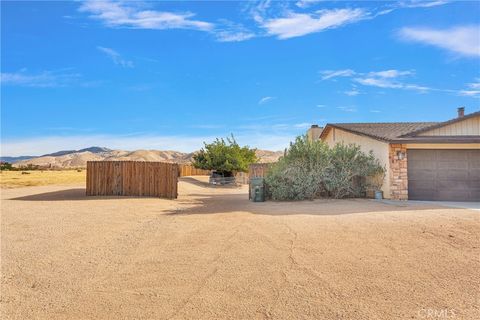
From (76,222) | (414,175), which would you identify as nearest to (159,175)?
(76,222)

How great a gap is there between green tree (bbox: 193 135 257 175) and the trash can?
49.7 ft

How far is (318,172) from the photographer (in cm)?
1375

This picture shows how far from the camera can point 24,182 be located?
24.1 m

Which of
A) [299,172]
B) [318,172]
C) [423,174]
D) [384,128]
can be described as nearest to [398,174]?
[423,174]

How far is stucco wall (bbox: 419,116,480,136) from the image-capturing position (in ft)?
46.6

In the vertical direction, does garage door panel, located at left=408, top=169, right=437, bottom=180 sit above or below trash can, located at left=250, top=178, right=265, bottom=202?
above

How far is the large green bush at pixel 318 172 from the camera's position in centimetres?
1360

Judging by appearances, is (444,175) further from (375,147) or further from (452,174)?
(375,147)

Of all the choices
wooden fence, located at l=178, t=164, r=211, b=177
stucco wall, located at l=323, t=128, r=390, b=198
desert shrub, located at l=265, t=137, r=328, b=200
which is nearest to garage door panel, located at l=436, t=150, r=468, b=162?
stucco wall, located at l=323, t=128, r=390, b=198

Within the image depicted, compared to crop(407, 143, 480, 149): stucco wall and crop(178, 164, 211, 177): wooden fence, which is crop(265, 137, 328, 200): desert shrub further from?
crop(178, 164, 211, 177): wooden fence

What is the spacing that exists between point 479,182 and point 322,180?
6.17 metres

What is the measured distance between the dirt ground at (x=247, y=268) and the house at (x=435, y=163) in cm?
Answer: 534

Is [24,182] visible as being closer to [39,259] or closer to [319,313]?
[39,259]

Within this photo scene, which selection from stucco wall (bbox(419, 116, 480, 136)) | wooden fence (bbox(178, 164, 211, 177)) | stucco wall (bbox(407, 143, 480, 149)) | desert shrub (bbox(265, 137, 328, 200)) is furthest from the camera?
wooden fence (bbox(178, 164, 211, 177))
